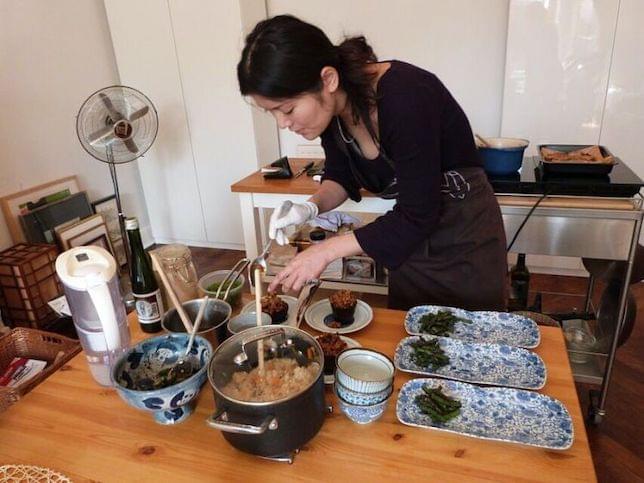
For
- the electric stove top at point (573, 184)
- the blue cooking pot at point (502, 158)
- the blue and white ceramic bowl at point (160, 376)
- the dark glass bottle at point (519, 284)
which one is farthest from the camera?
the dark glass bottle at point (519, 284)

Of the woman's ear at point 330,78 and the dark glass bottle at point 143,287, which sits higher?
the woman's ear at point 330,78

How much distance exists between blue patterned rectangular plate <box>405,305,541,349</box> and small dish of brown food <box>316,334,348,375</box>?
17cm

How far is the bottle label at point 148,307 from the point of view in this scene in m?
1.03

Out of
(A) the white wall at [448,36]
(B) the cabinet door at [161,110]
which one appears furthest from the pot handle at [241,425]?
(B) the cabinet door at [161,110]

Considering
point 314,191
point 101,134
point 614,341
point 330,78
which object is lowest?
point 614,341

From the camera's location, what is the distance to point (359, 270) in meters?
1.82

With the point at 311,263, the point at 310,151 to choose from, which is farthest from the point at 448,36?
the point at 311,263

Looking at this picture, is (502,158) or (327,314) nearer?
(327,314)

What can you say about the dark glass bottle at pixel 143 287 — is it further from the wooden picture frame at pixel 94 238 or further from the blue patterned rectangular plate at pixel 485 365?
the wooden picture frame at pixel 94 238

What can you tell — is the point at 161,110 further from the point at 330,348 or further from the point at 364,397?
the point at 364,397

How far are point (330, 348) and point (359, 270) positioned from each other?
0.96 metres

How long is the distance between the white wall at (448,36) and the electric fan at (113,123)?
4.10 feet

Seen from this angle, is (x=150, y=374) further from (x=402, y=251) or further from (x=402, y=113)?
(x=402, y=113)

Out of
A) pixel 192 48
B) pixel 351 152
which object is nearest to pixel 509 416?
pixel 351 152
